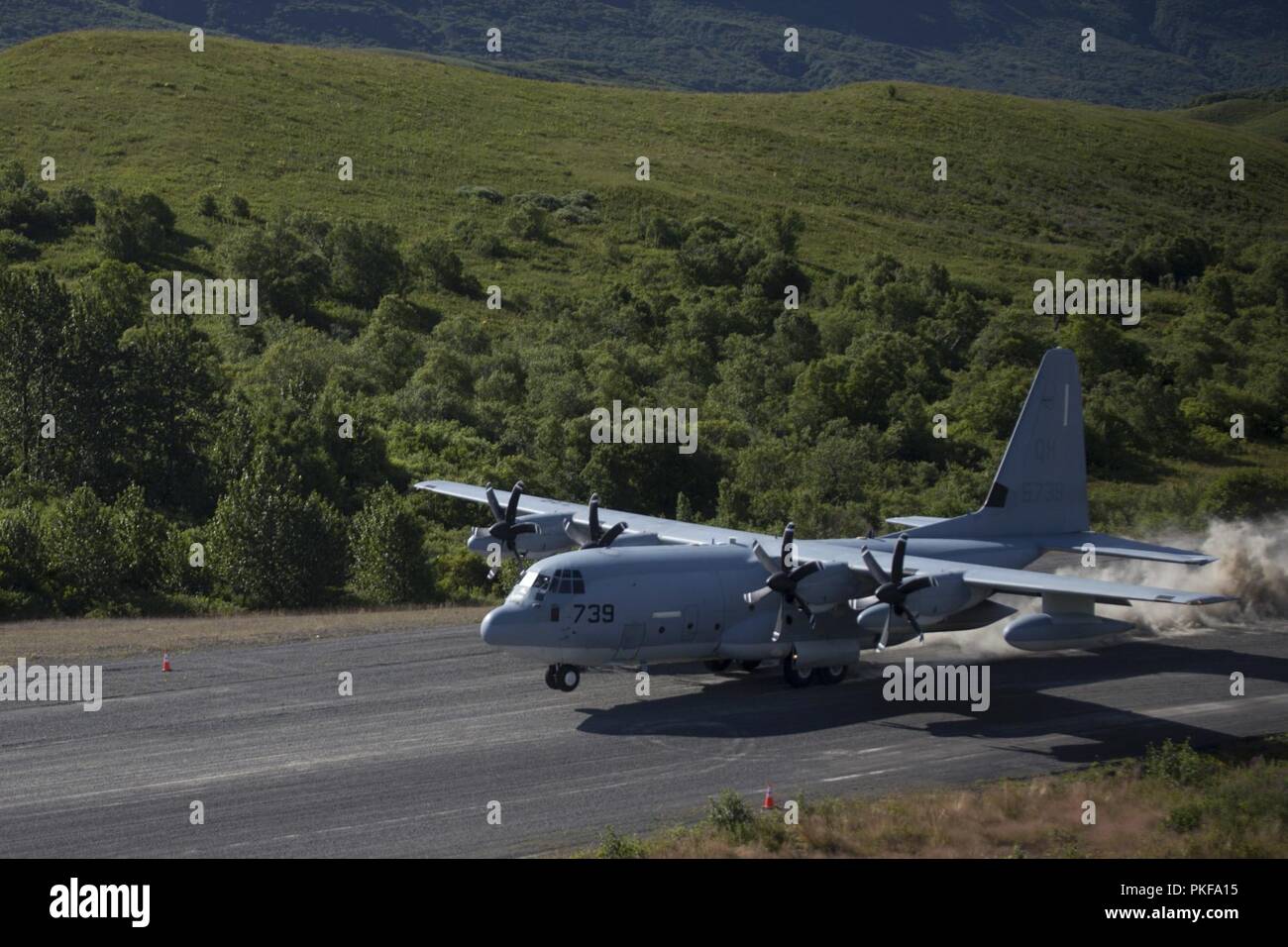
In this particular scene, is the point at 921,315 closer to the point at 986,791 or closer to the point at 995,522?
the point at 995,522

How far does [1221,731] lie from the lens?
3019 cm

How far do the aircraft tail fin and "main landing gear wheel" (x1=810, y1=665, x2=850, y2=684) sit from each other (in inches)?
232

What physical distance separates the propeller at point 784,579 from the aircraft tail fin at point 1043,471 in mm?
7152

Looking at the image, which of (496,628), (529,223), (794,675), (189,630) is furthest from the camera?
(529,223)

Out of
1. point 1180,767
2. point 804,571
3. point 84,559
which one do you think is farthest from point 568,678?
point 84,559

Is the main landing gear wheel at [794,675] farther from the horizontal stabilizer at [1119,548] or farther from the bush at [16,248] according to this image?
the bush at [16,248]

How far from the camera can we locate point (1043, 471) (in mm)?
38188

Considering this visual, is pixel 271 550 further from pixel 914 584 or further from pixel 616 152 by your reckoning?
pixel 616 152

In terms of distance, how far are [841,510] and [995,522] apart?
22.2 meters

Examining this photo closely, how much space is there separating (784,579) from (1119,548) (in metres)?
10.5

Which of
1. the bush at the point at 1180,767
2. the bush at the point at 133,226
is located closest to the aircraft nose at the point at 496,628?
the bush at the point at 1180,767

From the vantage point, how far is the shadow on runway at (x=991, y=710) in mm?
29766
